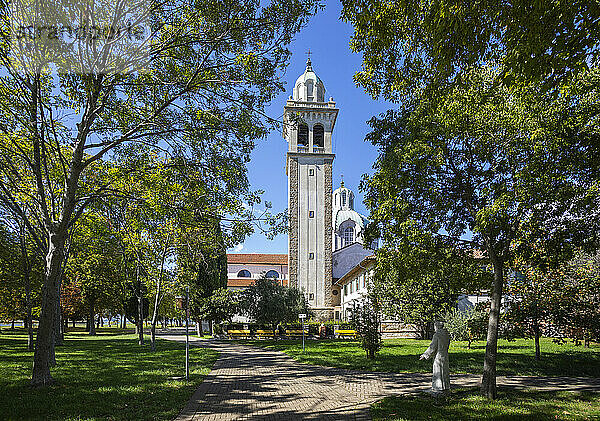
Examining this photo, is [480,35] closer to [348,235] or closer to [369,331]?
[369,331]

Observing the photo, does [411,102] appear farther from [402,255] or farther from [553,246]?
[553,246]

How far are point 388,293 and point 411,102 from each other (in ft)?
62.2

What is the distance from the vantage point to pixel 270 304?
3288 centimetres

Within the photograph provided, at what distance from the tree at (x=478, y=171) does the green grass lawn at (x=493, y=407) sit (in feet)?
1.90

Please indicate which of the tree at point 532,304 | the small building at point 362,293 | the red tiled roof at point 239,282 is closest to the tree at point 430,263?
the tree at point 532,304

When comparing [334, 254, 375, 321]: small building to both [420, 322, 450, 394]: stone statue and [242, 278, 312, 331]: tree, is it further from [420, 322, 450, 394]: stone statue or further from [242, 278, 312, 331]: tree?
[420, 322, 450, 394]: stone statue

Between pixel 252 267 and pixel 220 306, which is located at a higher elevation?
pixel 252 267

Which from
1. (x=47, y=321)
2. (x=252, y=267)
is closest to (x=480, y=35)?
(x=47, y=321)

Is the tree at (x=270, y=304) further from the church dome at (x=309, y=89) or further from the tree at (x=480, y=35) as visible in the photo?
the tree at (x=480, y=35)

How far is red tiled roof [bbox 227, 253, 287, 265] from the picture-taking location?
72.3m

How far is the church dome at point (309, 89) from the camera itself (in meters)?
51.4

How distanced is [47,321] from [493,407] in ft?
32.5

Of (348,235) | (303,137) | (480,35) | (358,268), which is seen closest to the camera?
(480,35)

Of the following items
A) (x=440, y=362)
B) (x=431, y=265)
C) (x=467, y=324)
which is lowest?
(x=467, y=324)
